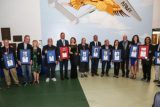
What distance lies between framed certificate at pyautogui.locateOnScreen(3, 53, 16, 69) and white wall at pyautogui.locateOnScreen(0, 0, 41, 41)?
7.57 feet

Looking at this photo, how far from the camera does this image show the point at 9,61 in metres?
6.74

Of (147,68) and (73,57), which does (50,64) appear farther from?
(147,68)

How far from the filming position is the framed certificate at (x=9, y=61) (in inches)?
263

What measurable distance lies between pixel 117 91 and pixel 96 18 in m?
4.11

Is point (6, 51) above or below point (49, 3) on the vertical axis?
below

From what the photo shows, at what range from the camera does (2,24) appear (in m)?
8.70

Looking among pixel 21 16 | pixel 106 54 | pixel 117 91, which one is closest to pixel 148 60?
pixel 106 54

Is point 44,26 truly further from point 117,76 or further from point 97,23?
point 117,76

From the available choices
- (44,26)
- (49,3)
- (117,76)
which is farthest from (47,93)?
(49,3)

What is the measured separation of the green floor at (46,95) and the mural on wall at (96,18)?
2865 millimetres

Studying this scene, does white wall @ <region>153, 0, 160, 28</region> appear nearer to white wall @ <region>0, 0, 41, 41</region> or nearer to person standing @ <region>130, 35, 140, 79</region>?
person standing @ <region>130, 35, 140, 79</region>

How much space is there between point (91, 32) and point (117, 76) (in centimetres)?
251

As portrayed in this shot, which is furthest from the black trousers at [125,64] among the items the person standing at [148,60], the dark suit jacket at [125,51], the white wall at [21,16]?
the white wall at [21,16]

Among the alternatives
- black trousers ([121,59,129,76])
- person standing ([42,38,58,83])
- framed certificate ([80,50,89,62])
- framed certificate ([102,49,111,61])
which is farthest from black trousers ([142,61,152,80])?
person standing ([42,38,58,83])
